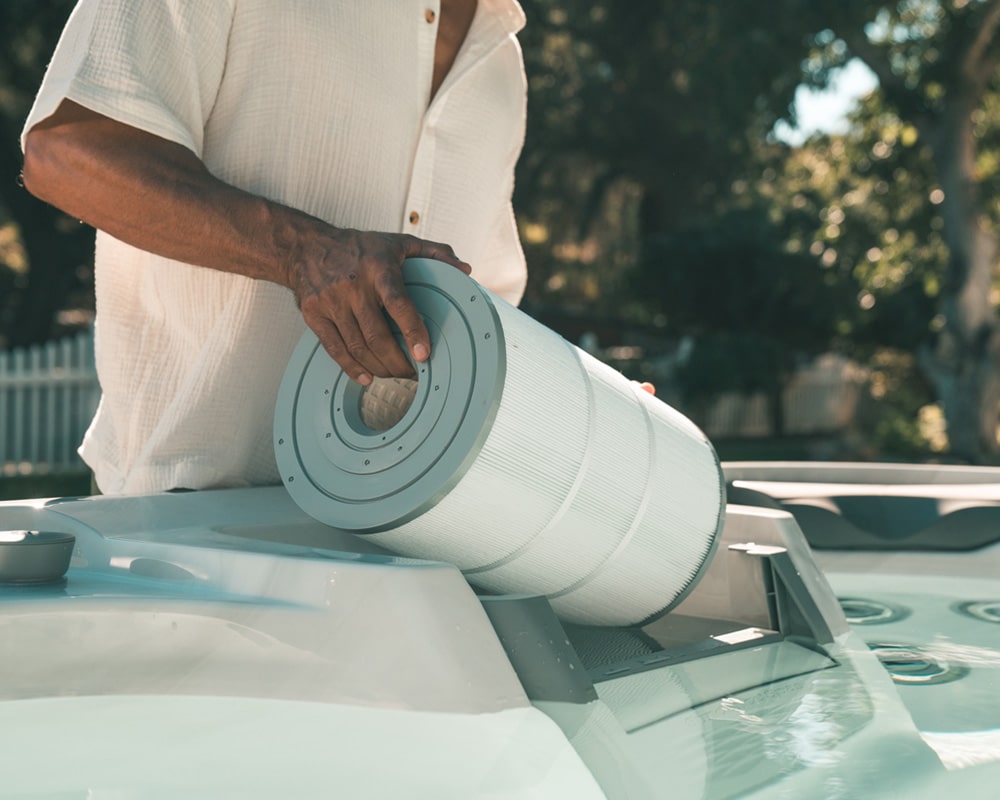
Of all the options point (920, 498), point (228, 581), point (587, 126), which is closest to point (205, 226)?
point (228, 581)

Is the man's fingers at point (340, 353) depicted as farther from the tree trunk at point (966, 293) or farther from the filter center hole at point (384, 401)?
the tree trunk at point (966, 293)

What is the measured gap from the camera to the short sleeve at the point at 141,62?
56.8 inches

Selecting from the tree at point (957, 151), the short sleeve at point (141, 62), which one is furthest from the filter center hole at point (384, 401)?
the tree at point (957, 151)

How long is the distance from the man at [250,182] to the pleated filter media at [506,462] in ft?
0.25

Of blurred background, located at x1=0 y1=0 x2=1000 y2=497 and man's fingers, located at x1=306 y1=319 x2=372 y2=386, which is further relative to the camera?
blurred background, located at x1=0 y1=0 x2=1000 y2=497

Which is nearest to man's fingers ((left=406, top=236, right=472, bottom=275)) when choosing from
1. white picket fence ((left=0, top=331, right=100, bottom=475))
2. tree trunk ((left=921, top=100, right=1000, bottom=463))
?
white picket fence ((left=0, top=331, right=100, bottom=475))

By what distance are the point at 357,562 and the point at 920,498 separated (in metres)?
1.88

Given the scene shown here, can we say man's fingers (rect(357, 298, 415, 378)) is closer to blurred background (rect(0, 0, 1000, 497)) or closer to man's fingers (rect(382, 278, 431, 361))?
man's fingers (rect(382, 278, 431, 361))

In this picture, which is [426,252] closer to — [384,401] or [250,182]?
[384,401]

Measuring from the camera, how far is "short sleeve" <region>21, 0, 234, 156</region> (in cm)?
144

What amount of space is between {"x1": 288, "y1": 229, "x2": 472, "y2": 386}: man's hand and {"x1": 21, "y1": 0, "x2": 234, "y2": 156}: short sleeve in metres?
0.31

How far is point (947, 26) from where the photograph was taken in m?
11.4

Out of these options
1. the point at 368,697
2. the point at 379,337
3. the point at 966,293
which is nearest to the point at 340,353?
the point at 379,337

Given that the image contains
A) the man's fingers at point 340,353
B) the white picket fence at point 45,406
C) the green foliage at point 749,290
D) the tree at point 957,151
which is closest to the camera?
the man's fingers at point 340,353
